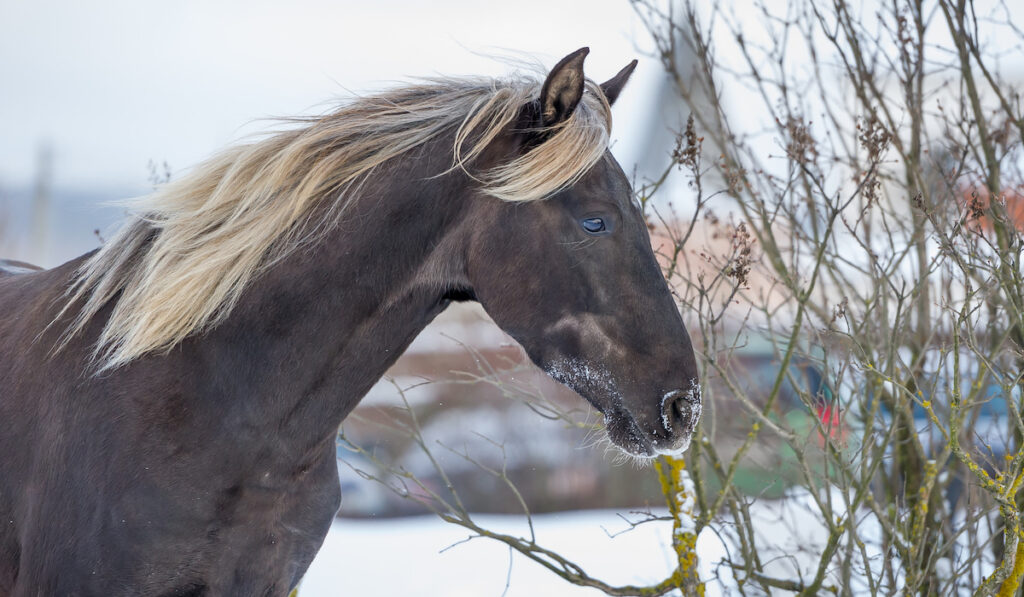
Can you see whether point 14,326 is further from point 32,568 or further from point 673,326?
point 673,326

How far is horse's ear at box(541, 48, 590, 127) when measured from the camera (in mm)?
2207

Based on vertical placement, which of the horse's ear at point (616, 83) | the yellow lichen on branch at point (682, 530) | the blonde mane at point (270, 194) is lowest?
the yellow lichen on branch at point (682, 530)

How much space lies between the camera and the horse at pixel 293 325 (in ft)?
7.28

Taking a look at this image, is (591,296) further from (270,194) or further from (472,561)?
(472,561)

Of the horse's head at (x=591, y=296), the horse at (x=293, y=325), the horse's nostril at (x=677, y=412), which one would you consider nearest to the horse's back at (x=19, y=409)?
the horse at (x=293, y=325)

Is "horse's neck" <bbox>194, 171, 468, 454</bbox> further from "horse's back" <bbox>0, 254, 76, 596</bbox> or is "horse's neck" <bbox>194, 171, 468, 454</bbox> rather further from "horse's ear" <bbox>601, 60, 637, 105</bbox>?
"horse's ear" <bbox>601, 60, 637, 105</bbox>

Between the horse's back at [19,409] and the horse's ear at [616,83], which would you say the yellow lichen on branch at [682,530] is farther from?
the horse's back at [19,409]

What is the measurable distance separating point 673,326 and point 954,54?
200 cm

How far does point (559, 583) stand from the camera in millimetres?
5391

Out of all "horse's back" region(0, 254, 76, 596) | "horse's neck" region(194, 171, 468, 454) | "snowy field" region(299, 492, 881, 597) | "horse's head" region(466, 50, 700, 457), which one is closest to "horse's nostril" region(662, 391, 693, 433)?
"horse's head" region(466, 50, 700, 457)

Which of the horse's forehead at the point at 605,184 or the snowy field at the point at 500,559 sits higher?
the horse's forehead at the point at 605,184

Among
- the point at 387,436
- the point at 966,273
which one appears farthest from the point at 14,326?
the point at 387,436

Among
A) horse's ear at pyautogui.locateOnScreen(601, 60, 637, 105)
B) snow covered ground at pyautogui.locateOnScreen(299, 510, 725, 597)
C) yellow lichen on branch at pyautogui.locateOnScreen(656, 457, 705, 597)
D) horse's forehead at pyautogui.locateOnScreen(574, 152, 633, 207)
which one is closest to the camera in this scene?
horse's forehead at pyautogui.locateOnScreen(574, 152, 633, 207)

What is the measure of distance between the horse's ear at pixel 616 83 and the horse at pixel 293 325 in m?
0.15
